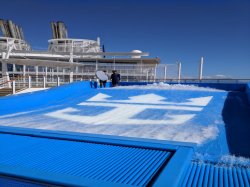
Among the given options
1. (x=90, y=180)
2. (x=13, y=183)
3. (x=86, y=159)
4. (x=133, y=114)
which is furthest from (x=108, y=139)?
(x=133, y=114)

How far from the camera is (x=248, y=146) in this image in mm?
4617

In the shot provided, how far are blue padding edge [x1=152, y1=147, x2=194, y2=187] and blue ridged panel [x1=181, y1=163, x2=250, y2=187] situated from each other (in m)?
0.10

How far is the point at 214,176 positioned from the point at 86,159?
157cm

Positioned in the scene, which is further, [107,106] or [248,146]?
[107,106]

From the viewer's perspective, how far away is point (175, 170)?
260 cm

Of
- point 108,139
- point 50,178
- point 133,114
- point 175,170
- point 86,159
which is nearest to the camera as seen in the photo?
point 50,178

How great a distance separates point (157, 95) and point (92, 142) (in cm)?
746

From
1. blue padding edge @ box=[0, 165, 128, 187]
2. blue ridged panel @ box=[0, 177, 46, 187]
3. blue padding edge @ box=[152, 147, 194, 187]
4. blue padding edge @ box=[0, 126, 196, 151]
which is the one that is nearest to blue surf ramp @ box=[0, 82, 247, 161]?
blue padding edge @ box=[0, 126, 196, 151]

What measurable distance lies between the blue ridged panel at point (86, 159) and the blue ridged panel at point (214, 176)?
1.19 feet

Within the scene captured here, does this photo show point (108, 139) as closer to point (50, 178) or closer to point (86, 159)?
point (86, 159)

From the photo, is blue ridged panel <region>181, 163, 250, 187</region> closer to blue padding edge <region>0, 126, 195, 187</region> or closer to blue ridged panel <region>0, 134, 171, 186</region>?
blue padding edge <region>0, 126, 195, 187</region>

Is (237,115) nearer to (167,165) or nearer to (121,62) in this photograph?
(167,165)

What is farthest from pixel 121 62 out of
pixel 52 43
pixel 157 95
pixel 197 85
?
pixel 157 95

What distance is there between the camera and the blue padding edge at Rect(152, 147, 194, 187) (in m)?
2.34
